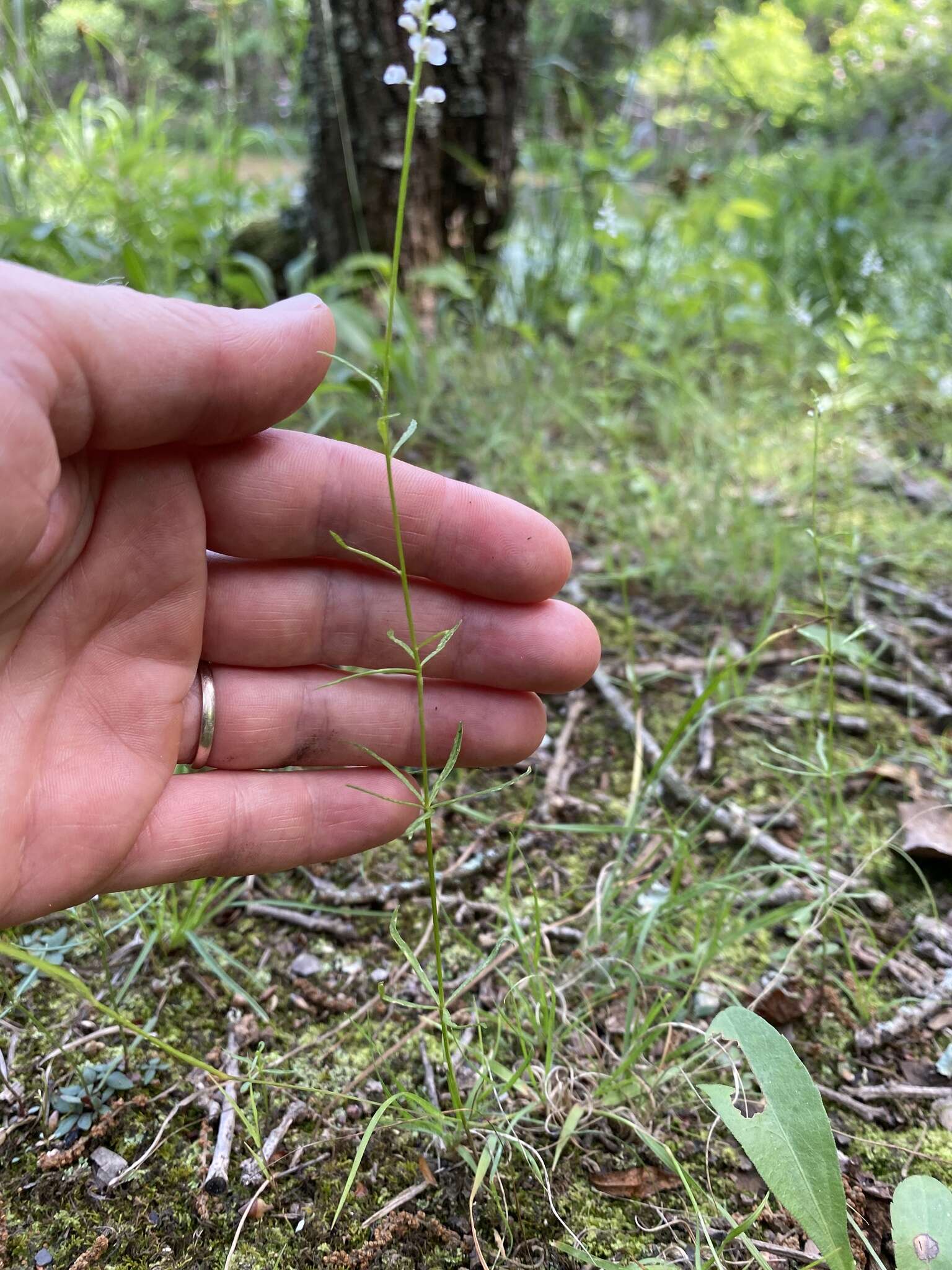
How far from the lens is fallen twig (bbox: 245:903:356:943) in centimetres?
131

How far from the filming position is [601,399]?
205 centimetres

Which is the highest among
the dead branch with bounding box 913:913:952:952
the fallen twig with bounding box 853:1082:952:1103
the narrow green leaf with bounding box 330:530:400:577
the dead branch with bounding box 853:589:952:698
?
the narrow green leaf with bounding box 330:530:400:577

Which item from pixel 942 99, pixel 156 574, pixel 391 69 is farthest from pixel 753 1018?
pixel 942 99

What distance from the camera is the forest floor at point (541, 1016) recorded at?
96 cm

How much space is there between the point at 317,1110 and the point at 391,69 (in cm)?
115

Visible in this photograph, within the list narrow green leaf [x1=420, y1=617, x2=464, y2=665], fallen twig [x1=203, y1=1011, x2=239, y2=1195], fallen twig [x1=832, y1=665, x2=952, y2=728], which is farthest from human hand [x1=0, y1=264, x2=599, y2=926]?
fallen twig [x1=832, y1=665, x2=952, y2=728]

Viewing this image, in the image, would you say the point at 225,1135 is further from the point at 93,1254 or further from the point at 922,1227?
the point at 922,1227

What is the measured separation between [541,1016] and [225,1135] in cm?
39

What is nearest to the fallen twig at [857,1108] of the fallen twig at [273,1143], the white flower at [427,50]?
the fallen twig at [273,1143]

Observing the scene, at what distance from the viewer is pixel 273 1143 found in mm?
1025

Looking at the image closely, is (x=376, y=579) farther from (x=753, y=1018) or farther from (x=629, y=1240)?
(x=629, y=1240)

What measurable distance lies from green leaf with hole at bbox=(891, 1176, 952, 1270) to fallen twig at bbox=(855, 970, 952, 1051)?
33cm

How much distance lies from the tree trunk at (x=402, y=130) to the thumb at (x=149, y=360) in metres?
2.00

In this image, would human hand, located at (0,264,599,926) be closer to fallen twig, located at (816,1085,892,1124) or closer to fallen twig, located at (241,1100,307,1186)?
fallen twig, located at (241,1100,307,1186)
